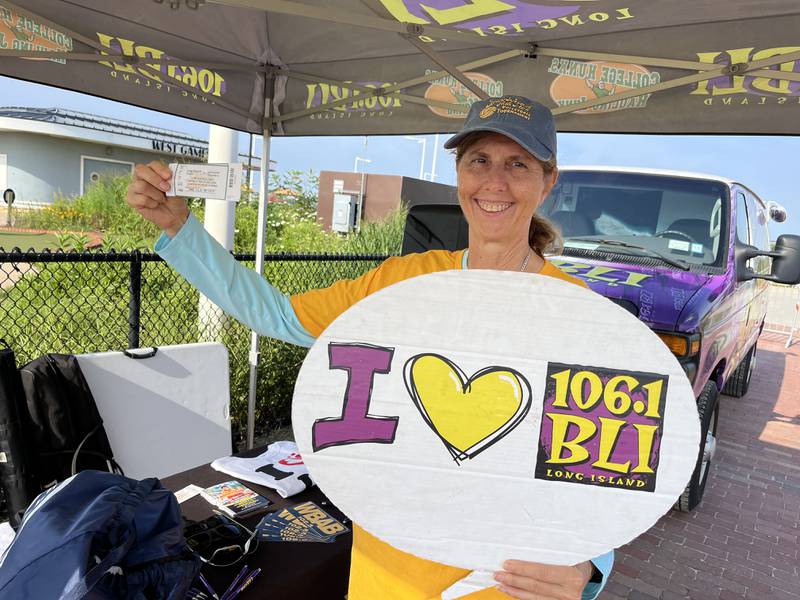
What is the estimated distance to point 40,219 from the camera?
64.1ft

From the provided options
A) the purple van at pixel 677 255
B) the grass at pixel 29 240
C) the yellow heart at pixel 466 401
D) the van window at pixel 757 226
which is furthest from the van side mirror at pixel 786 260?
the grass at pixel 29 240

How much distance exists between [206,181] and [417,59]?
1971 mm

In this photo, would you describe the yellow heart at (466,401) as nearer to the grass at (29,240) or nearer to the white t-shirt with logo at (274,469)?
the white t-shirt with logo at (274,469)

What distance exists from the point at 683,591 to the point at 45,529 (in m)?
3.44

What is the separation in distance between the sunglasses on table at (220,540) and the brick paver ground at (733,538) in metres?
2.33

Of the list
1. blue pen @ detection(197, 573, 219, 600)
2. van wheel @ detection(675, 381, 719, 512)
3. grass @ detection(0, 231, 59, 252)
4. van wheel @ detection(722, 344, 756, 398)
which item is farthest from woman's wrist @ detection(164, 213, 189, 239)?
grass @ detection(0, 231, 59, 252)

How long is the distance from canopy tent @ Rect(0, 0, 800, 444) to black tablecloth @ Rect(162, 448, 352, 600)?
5.96 ft

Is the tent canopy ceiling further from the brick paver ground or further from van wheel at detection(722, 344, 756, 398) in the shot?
van wheel at detection(722, 344, 756, 398)

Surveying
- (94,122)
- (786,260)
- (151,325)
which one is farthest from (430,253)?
(94,122)

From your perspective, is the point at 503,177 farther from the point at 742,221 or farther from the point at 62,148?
the point at 62,148

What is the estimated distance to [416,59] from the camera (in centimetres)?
290

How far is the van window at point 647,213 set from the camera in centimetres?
394

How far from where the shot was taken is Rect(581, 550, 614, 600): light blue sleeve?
3.77 feet

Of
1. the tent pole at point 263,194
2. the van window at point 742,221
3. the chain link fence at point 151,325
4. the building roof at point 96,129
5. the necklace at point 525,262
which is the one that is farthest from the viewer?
the building roof at point 96,129
